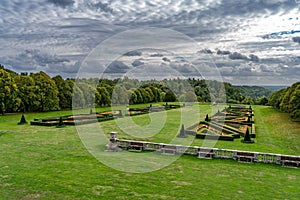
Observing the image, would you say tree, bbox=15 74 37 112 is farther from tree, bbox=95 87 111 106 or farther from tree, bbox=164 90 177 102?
tree, bbox=164 90 177 102

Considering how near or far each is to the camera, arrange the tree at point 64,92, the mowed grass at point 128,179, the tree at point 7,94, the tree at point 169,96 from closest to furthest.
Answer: the mowed grass at point 128,179 → the tree at point 7,94 → the tree at point 64,92 → the tree at point 169,96

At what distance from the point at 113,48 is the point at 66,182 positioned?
7330mm

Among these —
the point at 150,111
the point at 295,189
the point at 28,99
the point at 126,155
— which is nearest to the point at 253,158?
the point at 295,189

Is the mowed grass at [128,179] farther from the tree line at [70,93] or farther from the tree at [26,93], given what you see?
the tree at [26,93]

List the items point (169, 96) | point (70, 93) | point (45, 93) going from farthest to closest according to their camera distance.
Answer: point (169, 96) < point (70, 93) < point (45, 93)

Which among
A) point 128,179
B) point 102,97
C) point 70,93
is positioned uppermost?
point 70,93

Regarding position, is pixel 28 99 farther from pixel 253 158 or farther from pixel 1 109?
pixel 253 158

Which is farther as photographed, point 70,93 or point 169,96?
point 169,96

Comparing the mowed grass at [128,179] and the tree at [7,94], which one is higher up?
the tree at [7,94]

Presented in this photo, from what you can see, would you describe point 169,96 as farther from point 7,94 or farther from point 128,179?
point 128,179

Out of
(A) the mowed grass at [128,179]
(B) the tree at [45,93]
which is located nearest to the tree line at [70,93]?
(B) the tree at [45,93]

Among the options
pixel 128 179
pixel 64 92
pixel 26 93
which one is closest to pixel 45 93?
pixel 26 93

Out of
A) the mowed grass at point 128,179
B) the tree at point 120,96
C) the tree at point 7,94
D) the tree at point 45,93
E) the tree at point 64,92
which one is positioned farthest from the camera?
the tree at point 64,92

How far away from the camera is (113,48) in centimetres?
1516
